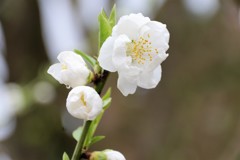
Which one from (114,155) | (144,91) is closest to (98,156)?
(114,155)

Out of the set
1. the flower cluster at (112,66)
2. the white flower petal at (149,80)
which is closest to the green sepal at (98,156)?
the flower cluster at (112,66)

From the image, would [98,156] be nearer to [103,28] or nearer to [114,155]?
[114,155]

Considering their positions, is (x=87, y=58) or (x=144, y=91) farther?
(x=144, y=91)

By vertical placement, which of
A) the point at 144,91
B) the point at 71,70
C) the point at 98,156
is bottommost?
the point at 144,91

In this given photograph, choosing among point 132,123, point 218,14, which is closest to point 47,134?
point 132,123

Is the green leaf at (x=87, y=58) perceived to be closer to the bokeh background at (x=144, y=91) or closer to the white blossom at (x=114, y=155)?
the white blossom at (x=114, y=155)

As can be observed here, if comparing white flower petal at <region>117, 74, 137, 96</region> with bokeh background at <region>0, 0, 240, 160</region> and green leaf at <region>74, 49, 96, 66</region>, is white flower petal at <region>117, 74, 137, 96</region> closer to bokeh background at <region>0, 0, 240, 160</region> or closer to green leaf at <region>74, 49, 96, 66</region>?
green leaf at <region>74, 49, 96, 66</region>

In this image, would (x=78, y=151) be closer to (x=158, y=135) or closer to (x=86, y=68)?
(x=86, y=68)
